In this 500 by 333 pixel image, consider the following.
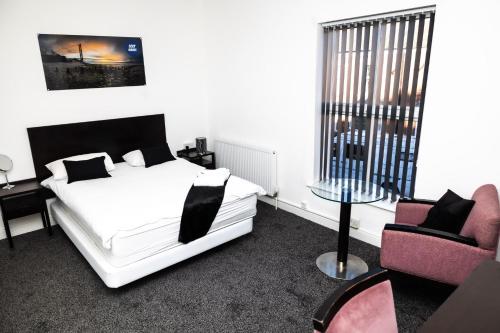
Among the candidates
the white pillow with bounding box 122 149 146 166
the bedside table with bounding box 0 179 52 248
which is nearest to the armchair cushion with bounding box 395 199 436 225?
the white pillow with bounding box 122 149 146 166

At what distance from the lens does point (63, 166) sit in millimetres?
3736

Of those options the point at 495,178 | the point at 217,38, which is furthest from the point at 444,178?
the point at 217,38

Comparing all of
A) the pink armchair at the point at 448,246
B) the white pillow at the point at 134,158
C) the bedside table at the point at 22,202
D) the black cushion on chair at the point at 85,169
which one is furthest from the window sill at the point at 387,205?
the bedside table at the point at 22,202

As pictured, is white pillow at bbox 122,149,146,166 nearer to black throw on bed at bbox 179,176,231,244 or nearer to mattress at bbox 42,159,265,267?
mattress at bbox 42,159,265,267

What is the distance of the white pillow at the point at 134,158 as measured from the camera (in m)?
4.25

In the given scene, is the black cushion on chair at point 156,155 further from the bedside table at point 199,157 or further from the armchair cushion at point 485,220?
the armchair cushion at point 485,220

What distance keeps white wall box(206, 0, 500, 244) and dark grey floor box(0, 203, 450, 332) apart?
2.85 ft

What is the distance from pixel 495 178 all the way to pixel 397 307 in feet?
4.03

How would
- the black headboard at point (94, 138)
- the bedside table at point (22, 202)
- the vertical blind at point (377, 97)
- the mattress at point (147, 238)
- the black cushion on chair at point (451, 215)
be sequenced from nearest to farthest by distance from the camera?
the black cushion on chair at point (451, 215), the mattress at point (147, 238), the vertical blind at point (377, 97), the bedside table at point (22, 202), the black headboard at point (94, 138)

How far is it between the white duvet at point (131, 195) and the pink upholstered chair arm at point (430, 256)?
4.74 feet

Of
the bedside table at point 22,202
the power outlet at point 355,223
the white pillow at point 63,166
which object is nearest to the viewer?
the bedside table at point 22,202

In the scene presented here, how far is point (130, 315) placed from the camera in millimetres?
2521

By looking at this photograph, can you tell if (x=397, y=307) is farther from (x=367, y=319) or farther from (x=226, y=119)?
(x=226, y=119)

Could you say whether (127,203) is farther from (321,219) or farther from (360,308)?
(360,308)
